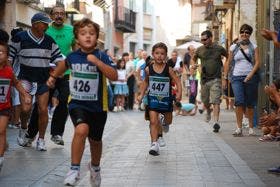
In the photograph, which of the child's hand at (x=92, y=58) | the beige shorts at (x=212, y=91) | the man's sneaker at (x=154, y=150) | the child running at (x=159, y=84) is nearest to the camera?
the child's hand at (x=92, y=58)

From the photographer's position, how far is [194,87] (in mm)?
22844

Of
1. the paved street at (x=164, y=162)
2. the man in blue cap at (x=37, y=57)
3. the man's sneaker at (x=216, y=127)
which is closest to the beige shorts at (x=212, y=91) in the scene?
the man's sneaker at (x=216, y=127)

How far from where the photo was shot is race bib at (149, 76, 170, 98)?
1069 centimetres

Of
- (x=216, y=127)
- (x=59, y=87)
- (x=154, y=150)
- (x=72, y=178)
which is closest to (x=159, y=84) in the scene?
(x=154, y=150)

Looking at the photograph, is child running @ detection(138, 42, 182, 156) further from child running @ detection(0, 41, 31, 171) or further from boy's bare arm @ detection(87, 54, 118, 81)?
boy's bare arm @ detection(87, 54, 118, 81)

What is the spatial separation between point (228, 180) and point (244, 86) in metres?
5.58

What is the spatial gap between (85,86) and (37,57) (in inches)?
136

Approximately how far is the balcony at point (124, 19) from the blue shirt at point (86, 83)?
39.8 m

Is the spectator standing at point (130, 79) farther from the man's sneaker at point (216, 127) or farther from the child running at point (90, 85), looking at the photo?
the child running at point (90, 85)

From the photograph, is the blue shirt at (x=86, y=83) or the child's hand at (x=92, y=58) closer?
the child's hand at (x=92, y=58)

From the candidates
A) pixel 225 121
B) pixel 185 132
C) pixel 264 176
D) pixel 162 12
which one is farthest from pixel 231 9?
pixel 162 12

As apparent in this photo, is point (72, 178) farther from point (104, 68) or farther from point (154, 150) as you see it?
point (154, 150)

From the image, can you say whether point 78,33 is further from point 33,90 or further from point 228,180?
point 33,90

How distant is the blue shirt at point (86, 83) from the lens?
283 inches
